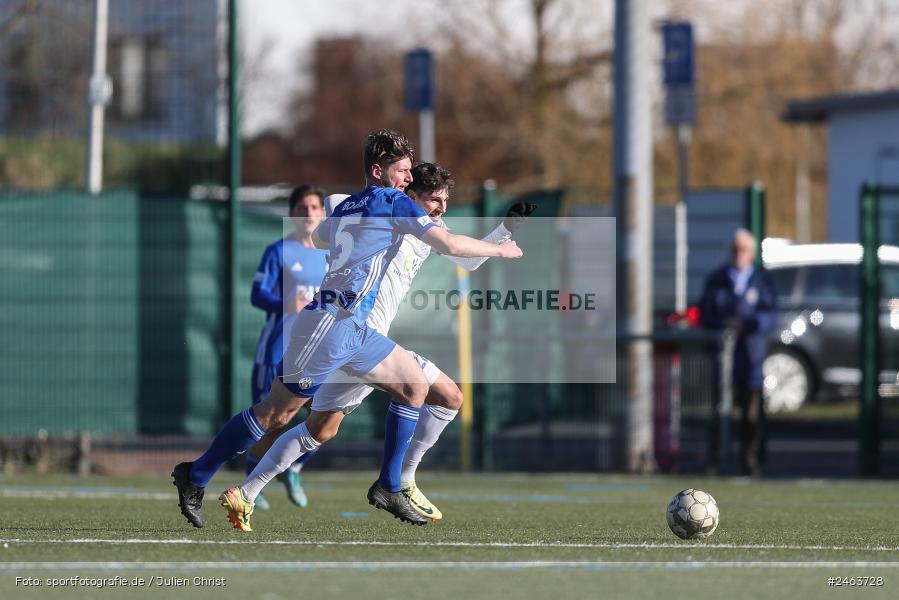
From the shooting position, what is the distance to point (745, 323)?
15430 mm

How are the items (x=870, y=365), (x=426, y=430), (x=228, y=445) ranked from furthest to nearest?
(x=870, y=365), (x=426, y=430), (x=228, y=445)

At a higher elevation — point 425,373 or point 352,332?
point 352,332

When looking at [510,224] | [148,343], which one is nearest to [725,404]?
[148,343]

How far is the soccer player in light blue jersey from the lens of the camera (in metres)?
8.62

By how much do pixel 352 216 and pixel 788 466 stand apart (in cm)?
886

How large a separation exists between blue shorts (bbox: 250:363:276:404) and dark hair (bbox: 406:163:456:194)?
274cm

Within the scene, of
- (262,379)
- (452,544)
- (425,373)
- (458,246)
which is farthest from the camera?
(262,379)

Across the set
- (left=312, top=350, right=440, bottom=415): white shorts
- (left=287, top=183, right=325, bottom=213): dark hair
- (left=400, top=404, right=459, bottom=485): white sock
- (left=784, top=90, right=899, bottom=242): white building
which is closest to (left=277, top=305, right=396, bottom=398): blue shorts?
(left=312, top=350, right=440, bottom=415): white shorts

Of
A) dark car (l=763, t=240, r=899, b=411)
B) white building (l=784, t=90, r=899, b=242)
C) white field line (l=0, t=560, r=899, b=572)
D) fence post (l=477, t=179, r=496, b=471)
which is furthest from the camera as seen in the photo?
white building (l=784, t=90, r=899, b=242)

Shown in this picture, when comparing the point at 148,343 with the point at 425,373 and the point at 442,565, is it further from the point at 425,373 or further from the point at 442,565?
the point at 442,565

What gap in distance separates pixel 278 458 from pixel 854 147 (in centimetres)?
2178

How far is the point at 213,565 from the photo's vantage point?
7.18m

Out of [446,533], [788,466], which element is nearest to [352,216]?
[446,533]

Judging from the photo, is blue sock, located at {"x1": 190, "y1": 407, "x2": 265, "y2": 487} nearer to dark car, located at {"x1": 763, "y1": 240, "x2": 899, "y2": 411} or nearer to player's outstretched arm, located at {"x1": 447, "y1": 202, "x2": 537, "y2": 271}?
player's outstretched arm, located at {"x1": 447, "y1": 202, "x2": 537, "y2": 271}
